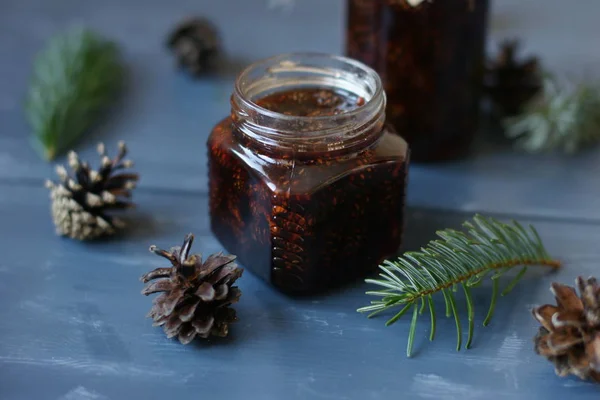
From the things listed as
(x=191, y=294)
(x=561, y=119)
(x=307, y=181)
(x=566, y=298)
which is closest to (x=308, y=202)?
(x=307, y=181)

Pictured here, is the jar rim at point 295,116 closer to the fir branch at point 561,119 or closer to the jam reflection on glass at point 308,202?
the jam reflection on glass at point 308,202

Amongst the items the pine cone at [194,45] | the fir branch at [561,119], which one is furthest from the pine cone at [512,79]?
the pine cone at [194,45]

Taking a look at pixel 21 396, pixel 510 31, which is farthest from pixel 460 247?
pixel 510 31

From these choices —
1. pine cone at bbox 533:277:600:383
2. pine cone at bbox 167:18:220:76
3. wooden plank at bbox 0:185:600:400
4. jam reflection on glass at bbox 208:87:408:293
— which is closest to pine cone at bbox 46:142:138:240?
wooden plank at bbox 0:185:600:400

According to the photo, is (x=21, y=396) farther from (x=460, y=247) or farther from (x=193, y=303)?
(x=460, y=247)

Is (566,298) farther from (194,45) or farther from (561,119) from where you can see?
(194,45)

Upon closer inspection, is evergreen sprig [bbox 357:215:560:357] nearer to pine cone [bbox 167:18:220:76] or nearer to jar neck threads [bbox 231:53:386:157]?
jar neck threads [bbox 231:53:386:157]
